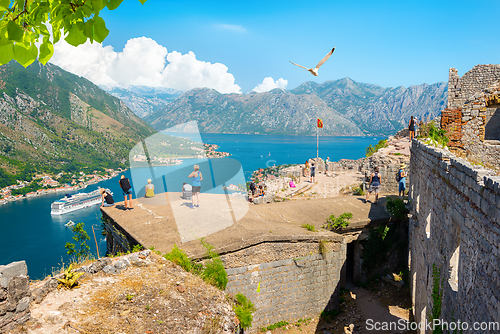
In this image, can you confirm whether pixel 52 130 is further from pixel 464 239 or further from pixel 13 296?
pixel 464 239

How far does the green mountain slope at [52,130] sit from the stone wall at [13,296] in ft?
286

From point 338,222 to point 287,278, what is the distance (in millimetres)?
3379

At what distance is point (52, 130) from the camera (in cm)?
9850

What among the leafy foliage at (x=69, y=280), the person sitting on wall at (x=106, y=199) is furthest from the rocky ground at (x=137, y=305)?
the person sitting on wall at (x=106, y=199)

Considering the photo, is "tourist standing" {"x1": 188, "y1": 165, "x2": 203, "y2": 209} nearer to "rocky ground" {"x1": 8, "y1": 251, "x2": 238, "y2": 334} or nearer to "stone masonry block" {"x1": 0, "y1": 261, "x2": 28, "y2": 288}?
"rocky ground" {"x1": 8, "y1": 251, "x2": 238, "y2": 334}

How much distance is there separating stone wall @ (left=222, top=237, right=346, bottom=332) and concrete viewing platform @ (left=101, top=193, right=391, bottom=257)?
0.37m

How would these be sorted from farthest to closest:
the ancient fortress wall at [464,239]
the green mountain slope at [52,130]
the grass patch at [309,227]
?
the green mountain slope at [52,130]
the grass patch at [309,227]
the ancient fortress wall at [464,239]

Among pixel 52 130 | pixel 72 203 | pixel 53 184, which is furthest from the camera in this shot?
pixel 52 130

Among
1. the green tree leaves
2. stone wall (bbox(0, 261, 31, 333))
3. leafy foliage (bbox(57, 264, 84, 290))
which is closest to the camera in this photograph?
the green tree leaves

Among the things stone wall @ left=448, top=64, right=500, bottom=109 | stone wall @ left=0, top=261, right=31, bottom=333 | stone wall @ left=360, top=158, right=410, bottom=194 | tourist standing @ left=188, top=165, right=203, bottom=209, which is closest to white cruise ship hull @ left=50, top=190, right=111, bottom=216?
tourist standing @ left=188, top=165, right=203, bottom=209

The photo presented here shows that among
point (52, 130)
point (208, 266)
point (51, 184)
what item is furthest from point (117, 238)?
point (52, 130)

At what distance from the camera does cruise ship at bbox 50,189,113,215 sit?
51.3m

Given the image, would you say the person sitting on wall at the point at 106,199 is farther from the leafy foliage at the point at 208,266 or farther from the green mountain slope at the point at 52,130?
the green mountain slope at the point at 52,130

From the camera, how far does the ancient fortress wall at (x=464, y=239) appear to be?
10.9 ft
